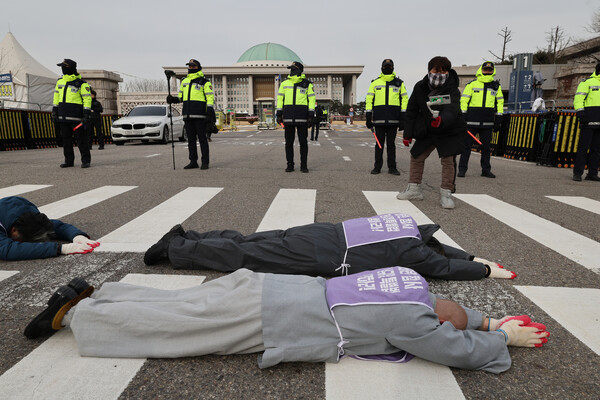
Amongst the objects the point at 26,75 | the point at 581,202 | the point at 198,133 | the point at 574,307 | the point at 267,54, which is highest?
the point at 267,54

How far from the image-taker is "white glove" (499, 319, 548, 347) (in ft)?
7.10

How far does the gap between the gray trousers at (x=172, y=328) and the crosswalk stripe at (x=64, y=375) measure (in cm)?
6

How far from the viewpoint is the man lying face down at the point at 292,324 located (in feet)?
6.37

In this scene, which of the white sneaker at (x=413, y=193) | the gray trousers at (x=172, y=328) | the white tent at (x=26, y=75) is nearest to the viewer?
the gray trousers at (x=172, y=328)

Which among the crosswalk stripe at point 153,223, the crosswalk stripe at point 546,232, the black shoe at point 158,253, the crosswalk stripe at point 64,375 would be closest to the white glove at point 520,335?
the crosswalk stripe at point 546,232

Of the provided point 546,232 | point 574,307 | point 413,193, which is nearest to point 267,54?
point 413,193

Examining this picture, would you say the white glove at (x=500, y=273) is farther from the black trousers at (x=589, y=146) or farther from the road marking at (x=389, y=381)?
the black trousers at (x=589, y=146)

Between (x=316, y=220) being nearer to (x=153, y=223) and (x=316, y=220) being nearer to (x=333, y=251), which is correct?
(x=153, y=223)

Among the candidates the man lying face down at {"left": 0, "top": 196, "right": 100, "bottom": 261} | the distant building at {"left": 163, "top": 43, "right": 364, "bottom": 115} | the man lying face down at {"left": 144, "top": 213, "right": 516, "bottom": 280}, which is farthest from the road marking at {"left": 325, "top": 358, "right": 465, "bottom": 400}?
the distant building at {"left": 163, "top": 43, "right": 364, "bottom": 115}

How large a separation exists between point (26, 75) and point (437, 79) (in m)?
34.4

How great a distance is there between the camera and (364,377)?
1910mm

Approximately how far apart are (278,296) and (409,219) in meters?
1.25

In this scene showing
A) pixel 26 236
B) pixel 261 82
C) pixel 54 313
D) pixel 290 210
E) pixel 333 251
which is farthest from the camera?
pixel 261 82

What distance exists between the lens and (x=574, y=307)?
8.76 feet
